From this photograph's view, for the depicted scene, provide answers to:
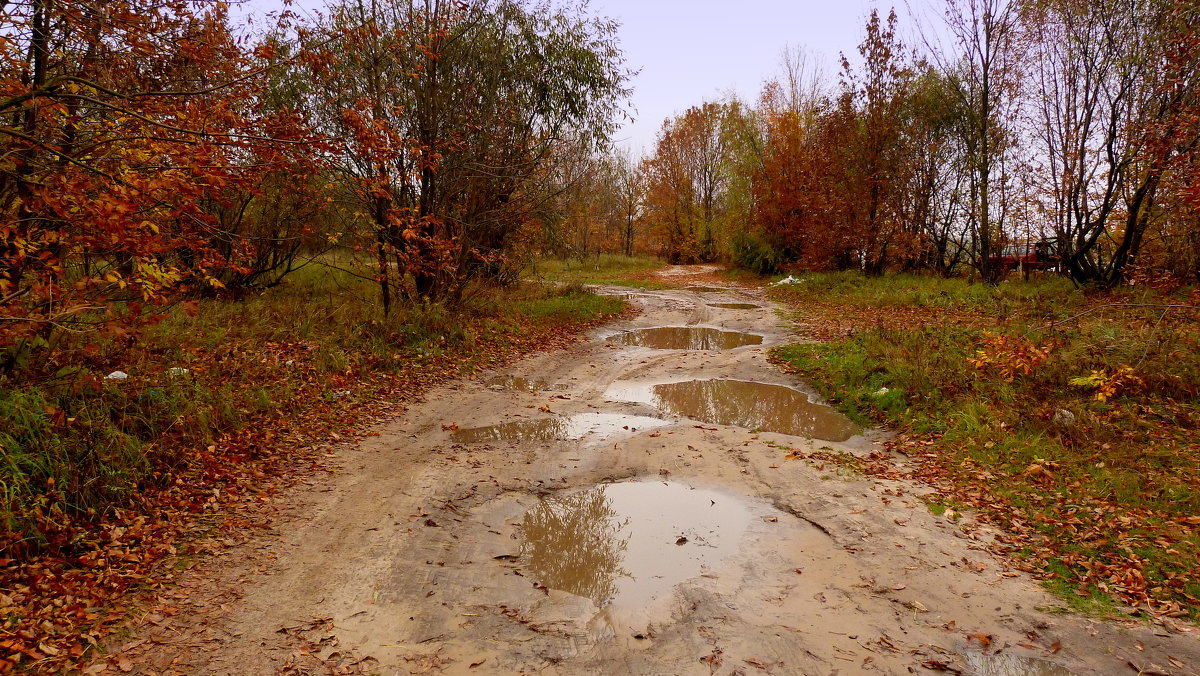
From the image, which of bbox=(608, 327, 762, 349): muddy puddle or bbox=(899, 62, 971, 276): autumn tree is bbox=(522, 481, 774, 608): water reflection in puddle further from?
bbox=(899, 62, 971, 276): autumn tree

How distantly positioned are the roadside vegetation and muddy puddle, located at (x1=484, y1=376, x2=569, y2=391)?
4345 mm

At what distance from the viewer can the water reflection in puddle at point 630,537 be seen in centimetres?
412

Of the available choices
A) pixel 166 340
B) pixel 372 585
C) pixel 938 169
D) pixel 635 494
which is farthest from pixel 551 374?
pixel 938 169

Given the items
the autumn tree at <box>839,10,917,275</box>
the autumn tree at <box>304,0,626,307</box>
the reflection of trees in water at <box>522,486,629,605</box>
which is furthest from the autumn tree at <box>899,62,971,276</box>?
the reflection of trees in water at <box>522,486,629,605</box>

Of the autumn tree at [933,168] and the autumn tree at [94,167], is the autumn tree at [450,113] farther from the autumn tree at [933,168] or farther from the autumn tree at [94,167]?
the autumn tree at [933,168]

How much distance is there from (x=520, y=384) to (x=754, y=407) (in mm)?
3810

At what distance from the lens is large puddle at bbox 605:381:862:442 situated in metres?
7.62

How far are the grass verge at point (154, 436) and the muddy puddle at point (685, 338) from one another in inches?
162

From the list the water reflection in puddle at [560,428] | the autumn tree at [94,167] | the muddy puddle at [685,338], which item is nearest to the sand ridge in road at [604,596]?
the water reflection in puddle at [560,428]

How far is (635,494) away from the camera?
5.56m

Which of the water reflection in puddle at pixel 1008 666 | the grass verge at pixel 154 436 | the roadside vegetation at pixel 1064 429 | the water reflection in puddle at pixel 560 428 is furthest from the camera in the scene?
the water reflection in puddle at pixel 560 428

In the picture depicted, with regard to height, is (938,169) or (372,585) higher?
(938,169)

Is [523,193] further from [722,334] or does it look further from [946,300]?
[946,300]

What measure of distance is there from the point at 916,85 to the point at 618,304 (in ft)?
48.1
